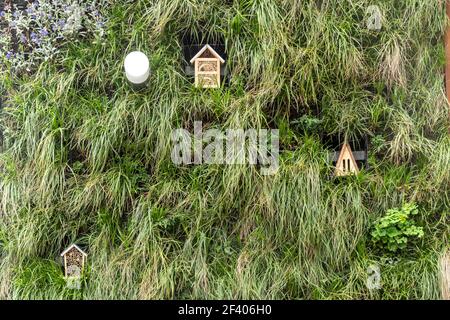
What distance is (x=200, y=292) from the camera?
10.8 feet

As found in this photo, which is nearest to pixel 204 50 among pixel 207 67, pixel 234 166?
pixel 207 67

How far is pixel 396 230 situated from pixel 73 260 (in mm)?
2106

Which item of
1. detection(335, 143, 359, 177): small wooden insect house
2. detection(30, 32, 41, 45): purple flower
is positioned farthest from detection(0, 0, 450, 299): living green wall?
detection(30, 32, 41, 45): purple flower

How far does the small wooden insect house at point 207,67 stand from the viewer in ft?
11.7

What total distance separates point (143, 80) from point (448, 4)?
2.26 metres

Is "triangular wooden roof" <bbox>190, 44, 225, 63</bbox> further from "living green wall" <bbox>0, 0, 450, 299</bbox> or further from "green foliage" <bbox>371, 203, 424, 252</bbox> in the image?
"green foliage" <bbox>371, 203, 424, 252</bbox>

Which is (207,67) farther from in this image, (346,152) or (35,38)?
(35,38)

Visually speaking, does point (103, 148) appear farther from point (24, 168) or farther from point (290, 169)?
point (290, 169)

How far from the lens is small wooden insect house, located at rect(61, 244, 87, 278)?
338 centimetres

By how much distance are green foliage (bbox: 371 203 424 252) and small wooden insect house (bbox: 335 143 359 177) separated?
0.36 meters

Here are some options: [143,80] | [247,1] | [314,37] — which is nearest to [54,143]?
[143,80]

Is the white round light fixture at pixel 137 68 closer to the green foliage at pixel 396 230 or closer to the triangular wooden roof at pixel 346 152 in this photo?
the triangular wooden roof at pixel 346 152

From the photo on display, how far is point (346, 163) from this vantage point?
3.54 meters
